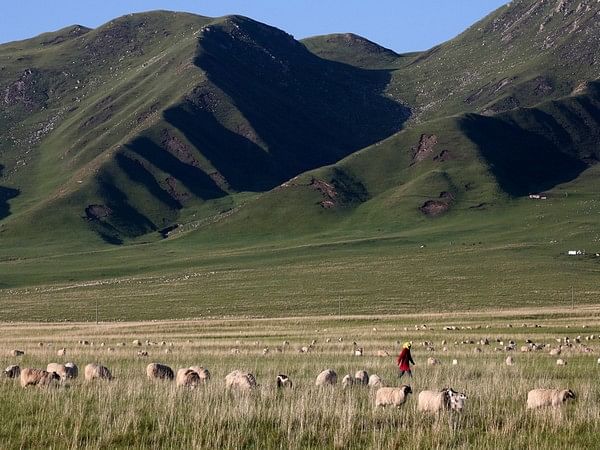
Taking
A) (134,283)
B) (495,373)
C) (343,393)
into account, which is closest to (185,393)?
(343,393)

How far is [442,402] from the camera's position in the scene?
17.9 meters

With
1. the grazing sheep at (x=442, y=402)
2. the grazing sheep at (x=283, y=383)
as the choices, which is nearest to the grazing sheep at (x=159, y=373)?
the grazing sheep at (x=283, y=383)

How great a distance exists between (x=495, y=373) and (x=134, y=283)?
112 meters

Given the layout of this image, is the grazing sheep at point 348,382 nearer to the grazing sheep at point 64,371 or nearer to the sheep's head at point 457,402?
the sheep's head at point 457,402

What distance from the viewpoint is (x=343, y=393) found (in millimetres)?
21000

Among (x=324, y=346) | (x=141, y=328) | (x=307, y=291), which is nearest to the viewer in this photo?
(x=324, y=346)

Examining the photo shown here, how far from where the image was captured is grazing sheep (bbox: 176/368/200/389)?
22077 mm

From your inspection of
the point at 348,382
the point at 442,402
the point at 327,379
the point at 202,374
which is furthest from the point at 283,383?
the point at 442,402

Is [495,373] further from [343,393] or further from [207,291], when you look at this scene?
[207,291]

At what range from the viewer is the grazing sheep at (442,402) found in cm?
1788

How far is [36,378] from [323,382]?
22.5ft

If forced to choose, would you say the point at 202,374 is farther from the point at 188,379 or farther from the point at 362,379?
the point at 362,379

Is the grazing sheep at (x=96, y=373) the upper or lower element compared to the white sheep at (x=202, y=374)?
lower

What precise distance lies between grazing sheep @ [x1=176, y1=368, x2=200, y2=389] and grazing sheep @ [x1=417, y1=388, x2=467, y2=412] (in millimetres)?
5983
